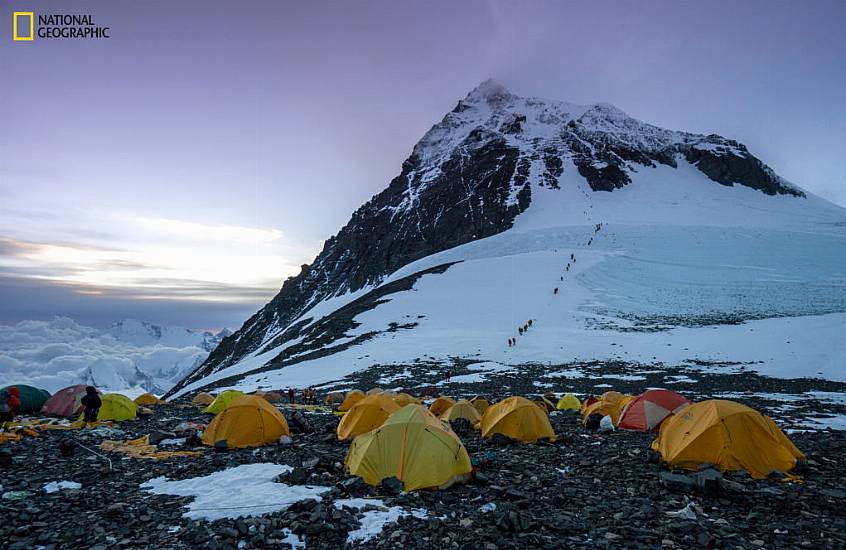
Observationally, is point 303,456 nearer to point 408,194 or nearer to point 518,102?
Result: point 408,194

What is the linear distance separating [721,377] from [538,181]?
98106 mm

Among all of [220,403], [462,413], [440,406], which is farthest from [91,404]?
[462,413]

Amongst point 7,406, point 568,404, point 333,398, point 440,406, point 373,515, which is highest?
point 7,406

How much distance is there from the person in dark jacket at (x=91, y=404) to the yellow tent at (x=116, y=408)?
162 centimetres

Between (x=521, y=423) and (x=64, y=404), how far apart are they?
21.2m

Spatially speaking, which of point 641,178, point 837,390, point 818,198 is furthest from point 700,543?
point 818,198

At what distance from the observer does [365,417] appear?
47.3 ft

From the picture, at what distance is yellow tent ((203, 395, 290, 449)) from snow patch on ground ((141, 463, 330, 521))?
280cm

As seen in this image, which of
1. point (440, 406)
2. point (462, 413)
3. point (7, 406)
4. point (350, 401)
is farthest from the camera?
point (350, 401)

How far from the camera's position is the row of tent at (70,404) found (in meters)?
19.7

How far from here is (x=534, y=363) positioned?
1372 inches

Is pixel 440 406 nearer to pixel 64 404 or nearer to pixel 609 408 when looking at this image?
pixel 609 408

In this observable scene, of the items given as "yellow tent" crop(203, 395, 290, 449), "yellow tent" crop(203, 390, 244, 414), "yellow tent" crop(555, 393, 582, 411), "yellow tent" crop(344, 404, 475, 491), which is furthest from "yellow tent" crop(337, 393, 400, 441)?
"yellow tent" crop(203, 390, 244, 414)

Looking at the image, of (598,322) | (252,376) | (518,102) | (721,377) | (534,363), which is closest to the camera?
(721,377)
